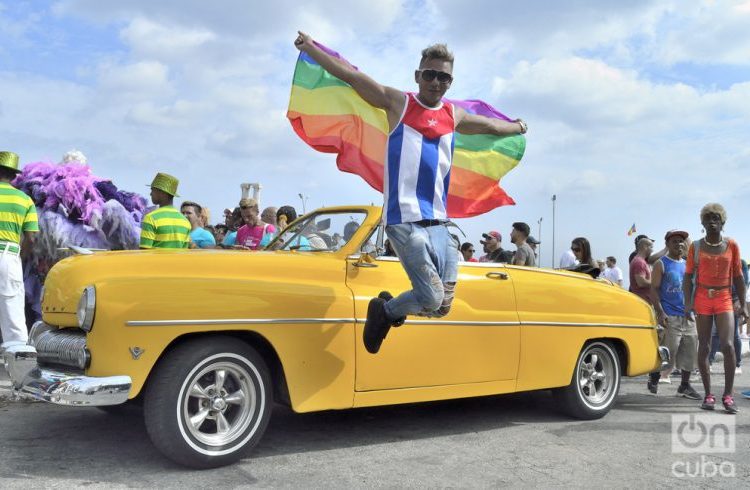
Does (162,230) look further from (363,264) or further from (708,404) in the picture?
(708,404)

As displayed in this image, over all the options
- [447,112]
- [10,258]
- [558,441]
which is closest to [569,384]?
[558,441]

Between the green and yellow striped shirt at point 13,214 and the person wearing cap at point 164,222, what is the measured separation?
107cm

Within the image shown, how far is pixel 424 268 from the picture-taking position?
3.99 m

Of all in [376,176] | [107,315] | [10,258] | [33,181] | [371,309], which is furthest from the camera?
[33,181]

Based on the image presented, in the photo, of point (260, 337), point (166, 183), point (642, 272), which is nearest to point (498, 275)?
point (260, 337)

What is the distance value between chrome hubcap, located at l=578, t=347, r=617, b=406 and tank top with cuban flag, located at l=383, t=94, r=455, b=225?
2.31 m

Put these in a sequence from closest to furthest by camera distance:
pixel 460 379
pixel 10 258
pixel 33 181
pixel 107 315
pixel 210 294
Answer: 1. pixel 107 315
2. pixel 210 294
3. pixel 460 379
4. pixel 10 258
5. pixel 33 181

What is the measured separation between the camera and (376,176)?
5379 millimetres

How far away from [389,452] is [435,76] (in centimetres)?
236

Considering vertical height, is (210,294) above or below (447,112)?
below

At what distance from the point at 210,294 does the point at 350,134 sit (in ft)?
7.06

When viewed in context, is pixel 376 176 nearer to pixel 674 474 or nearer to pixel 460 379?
pixel 460 379

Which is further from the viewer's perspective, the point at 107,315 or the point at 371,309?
the point at 371,309

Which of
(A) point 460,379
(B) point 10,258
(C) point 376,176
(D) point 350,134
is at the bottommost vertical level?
(A) point 460,379
